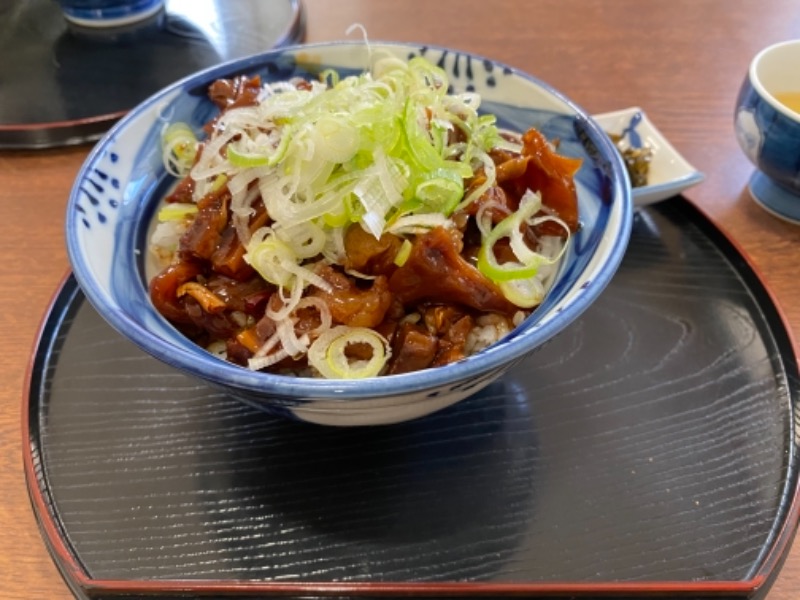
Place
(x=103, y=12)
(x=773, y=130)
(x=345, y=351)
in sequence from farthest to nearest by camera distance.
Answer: (x=103, y=12) < (x=773, y=130) < (x=345, y=351)

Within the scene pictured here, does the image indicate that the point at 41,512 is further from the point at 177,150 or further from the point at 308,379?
the point at 177,150

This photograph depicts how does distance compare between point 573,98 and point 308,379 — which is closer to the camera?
point 308,379

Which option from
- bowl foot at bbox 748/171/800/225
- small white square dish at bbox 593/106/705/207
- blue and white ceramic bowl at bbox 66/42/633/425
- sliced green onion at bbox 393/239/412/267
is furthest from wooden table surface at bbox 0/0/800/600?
sliced green onion at bbox 393/239/412/267

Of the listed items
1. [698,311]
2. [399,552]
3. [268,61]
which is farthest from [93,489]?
[698,311]

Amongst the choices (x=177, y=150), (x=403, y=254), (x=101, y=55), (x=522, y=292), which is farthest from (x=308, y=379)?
(x=101, y=55)

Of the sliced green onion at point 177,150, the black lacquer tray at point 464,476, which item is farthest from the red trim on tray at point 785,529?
the sliced green onion at point 177,150
